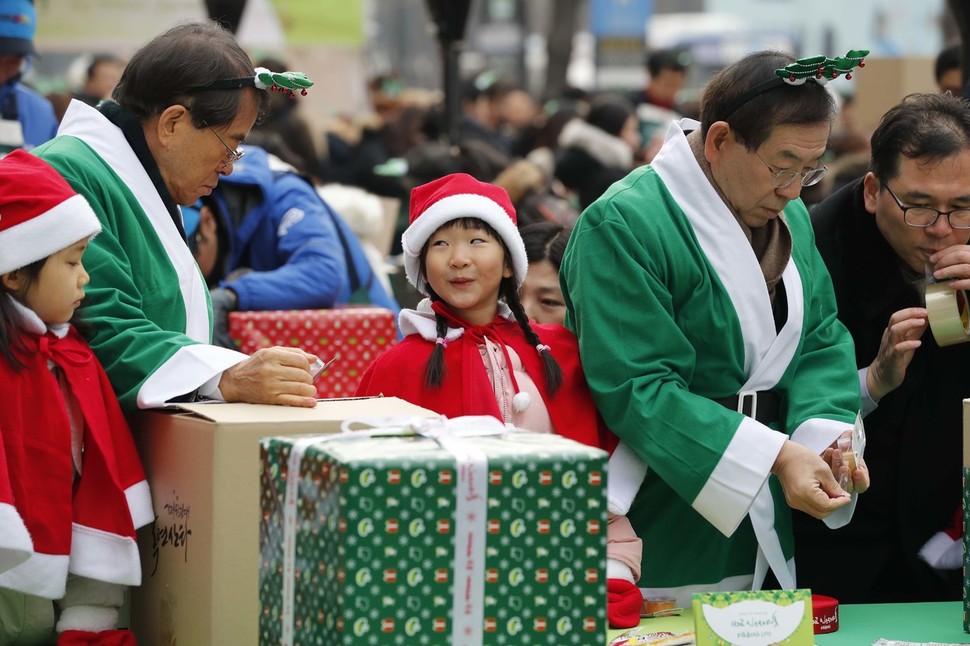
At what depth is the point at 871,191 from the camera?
378 cm

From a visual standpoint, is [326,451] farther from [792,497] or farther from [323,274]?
[323,274]

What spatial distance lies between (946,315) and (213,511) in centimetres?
180

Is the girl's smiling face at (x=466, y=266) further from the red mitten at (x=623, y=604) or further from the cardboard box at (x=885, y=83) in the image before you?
the cardboard box at (x=885, y=83)

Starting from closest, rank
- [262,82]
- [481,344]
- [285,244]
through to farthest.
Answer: [262,82] → [481,344] → [285,244]

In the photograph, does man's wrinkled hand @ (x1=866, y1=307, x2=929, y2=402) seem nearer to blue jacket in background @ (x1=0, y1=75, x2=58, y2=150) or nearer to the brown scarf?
the brown scarf

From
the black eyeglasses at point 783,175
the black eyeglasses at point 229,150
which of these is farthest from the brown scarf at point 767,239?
the black eyeglasses at point 229,150

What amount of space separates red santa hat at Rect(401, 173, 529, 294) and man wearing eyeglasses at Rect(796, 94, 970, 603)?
2.98 ft

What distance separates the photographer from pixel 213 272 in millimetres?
5137

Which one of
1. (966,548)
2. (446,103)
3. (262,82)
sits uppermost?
(446,103)

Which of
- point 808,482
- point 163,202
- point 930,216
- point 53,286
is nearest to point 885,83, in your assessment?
point 930,216

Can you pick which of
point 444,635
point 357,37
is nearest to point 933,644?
point 444,635

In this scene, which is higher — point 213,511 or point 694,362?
point 694,362

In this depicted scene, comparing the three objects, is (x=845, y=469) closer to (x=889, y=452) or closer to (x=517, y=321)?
(x=889, y=452)

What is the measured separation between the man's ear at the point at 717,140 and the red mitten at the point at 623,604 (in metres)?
0.95
